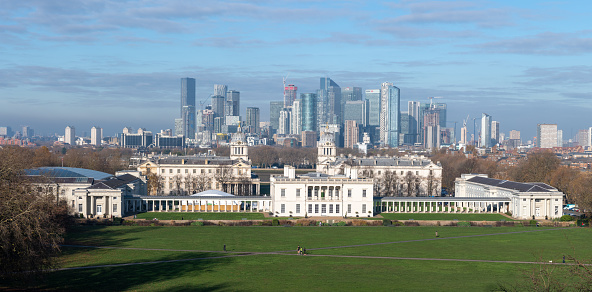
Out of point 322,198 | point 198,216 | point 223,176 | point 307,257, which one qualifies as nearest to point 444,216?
point 322,198

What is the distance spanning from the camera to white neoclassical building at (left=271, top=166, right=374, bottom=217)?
93.2 m

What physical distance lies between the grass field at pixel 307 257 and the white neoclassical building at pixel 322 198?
1361cm

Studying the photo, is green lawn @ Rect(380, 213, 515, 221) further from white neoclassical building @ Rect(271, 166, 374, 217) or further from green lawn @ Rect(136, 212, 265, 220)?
green lawn @ Rect(136, 212, 265, 220)

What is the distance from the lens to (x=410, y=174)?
132 m

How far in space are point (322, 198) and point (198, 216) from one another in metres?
17.3

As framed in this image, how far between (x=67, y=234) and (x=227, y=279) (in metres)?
29.5

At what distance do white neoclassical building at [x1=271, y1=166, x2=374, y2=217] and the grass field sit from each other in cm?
1361

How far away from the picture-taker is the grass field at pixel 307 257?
46219 millimetres

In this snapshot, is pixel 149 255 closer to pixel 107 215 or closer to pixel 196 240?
pixel 196 240

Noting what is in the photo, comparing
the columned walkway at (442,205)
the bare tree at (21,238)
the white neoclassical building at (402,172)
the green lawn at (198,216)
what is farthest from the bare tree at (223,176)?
the bare tree at (21,238)

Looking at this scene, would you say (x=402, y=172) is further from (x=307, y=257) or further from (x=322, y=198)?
(x=307, y=257)

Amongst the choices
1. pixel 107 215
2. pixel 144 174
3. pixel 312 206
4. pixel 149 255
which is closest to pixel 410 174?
pixel 312 206

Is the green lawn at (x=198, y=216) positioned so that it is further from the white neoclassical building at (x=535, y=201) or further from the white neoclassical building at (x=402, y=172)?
the white neoclassical building at (x=535, y=201)

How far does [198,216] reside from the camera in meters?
91.2
